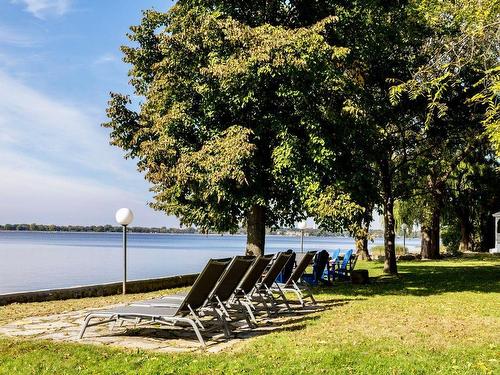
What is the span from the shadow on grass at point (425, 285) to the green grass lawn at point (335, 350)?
10.6 feet

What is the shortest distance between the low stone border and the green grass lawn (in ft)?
2.05

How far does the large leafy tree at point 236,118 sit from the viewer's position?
12484mm

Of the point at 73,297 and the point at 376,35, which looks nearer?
the point at 73,297

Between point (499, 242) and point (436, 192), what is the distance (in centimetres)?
1299

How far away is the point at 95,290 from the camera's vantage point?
42.3 feet

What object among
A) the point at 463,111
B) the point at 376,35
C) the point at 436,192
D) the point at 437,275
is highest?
the point at 376,35

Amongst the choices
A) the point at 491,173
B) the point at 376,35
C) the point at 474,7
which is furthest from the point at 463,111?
the point at 491,173

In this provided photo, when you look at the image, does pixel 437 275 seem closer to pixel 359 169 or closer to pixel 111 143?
pixel 359 169

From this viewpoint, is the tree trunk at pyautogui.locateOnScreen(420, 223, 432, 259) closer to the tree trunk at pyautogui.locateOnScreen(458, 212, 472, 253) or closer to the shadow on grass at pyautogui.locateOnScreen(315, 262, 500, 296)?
the tree trunk at pyautogui.locateOnScreen(458, 212, 472, 253)

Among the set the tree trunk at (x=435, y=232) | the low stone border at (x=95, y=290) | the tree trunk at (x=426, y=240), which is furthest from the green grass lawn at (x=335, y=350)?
the tree trunk at (x=426, y=240)

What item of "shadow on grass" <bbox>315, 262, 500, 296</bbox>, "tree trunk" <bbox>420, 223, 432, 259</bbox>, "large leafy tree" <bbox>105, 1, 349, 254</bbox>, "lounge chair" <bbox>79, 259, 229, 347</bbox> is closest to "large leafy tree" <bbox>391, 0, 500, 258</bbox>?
"tree trunk" <bbox>420, 223, 432, 259</bbox>

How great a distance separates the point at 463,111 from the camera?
19.2 metres

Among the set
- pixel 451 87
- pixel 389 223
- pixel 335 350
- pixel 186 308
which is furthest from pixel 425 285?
pixel 186 308

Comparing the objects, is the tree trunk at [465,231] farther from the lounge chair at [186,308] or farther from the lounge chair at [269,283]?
the lounge chair at [186,308]
